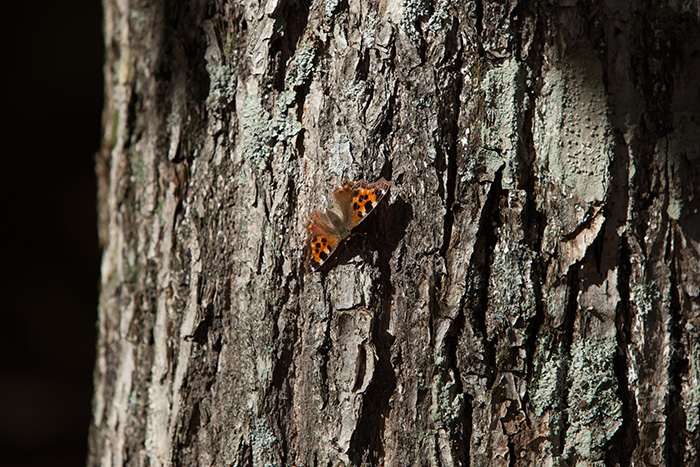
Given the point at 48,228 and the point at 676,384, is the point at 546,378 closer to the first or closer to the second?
the point at 676,384

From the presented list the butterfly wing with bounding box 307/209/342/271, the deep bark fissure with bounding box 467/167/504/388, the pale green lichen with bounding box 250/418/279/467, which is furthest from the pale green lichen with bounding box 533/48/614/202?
the pale green lichen with bounding box 250/418/279/467

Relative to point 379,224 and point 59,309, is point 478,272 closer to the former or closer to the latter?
point 379,224

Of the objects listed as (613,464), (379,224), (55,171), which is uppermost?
(55,171)

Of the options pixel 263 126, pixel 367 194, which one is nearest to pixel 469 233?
pixel 367 194

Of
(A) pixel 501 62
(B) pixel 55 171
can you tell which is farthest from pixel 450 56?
(B) pixel 55 171

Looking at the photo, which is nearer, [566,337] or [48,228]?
[566,337]

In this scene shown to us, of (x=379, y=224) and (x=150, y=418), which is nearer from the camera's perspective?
(x=379, y=224)
